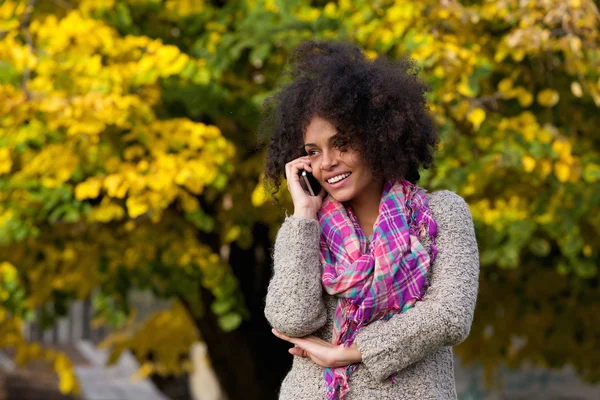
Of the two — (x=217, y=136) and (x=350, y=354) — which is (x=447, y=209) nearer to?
(x=350, y=354)

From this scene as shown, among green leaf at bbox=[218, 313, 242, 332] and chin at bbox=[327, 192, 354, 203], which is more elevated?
chin at bbox=[327, 192, 354, 203]

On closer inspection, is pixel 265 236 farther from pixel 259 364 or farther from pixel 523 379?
pixel 523 379

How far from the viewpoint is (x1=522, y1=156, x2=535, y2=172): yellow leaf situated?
181 inches

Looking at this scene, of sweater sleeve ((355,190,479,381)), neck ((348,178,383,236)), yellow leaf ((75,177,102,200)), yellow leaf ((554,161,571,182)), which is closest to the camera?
sweater sleeve ((355,190,479,381))

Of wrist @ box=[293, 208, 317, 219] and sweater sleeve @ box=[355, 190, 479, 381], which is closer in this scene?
sweater sleeve @ box=[355, 190, 479, 381]

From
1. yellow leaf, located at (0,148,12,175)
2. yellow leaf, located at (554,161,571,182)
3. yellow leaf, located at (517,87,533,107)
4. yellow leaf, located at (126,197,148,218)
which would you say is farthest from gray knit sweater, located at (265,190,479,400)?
yellow leaf, located at (0,148,12,175)

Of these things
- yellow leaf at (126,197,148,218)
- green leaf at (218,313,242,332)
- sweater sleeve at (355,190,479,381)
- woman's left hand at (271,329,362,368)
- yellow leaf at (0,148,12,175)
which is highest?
sweater sleeve at (355,190,479,381)

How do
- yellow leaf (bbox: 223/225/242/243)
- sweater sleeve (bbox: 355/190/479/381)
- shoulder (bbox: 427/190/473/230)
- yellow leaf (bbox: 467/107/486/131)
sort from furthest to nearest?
yellow leaf (bbox: 223/225/242/243) < yellow leaf (bbox: 467/107/486/131) < shoulder (bbox: 427/190/473/230) < sweater sleeve (bbox: 355/190/479/381)

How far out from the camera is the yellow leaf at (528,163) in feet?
15.0

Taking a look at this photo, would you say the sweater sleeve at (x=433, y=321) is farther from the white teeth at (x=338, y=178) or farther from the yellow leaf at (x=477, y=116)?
the yellow leaf at (x=477, y=116)

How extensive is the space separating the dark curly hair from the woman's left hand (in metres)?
0.42

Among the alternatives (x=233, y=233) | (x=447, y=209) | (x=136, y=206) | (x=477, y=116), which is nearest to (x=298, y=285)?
(x=447, y=209)

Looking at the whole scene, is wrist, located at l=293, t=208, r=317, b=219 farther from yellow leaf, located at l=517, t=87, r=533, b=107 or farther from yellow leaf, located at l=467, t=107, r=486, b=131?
yellow leaf, located at l=517, t=87, r=533, b=107

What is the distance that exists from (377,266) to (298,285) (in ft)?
0.62
